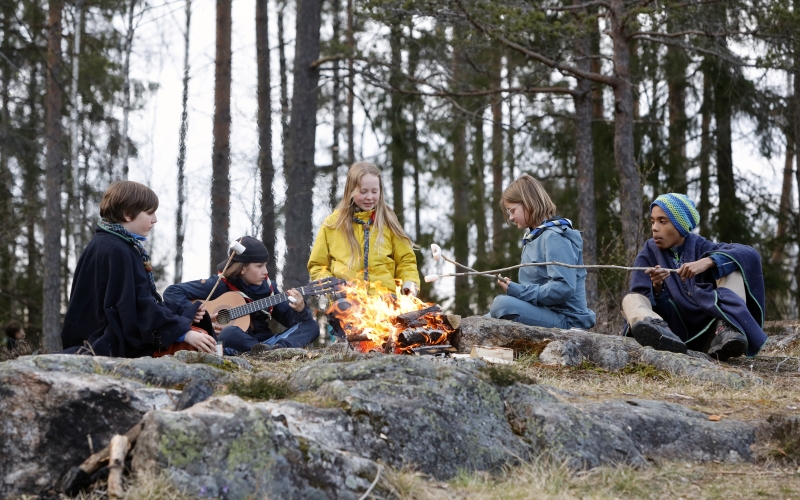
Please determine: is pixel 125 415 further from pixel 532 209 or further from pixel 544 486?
pixel 532 209

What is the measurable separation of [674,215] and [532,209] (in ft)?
3.74

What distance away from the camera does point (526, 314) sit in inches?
280

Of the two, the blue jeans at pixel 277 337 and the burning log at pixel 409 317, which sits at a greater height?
the burning log at pixel 409 317

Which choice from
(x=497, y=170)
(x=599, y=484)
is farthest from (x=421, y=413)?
(x=497, y=170)

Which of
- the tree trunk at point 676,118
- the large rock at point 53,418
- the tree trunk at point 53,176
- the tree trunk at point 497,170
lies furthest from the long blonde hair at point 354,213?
the tree trunk at point 53,176

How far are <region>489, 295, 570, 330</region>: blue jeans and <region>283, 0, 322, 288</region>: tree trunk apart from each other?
6.24 metres

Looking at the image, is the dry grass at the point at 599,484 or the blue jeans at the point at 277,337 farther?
the blue jeans at the point at 277,337

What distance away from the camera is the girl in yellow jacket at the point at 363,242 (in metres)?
7.42

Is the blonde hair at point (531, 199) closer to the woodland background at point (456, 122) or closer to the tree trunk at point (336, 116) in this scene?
the woodland background at point (456, 122)

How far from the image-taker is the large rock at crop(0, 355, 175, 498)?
3359mm

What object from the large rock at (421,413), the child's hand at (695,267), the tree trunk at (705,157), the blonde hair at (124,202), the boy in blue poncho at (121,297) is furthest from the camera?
the tree trunk at (705,157)

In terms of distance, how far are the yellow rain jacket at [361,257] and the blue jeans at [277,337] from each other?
594 millimetres

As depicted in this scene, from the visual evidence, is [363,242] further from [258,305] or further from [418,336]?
[418,336]

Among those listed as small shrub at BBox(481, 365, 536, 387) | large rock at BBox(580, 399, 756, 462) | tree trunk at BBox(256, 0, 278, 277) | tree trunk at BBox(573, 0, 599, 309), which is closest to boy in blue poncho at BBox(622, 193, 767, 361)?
large rock at BBox(580, 399, 756, 462)
